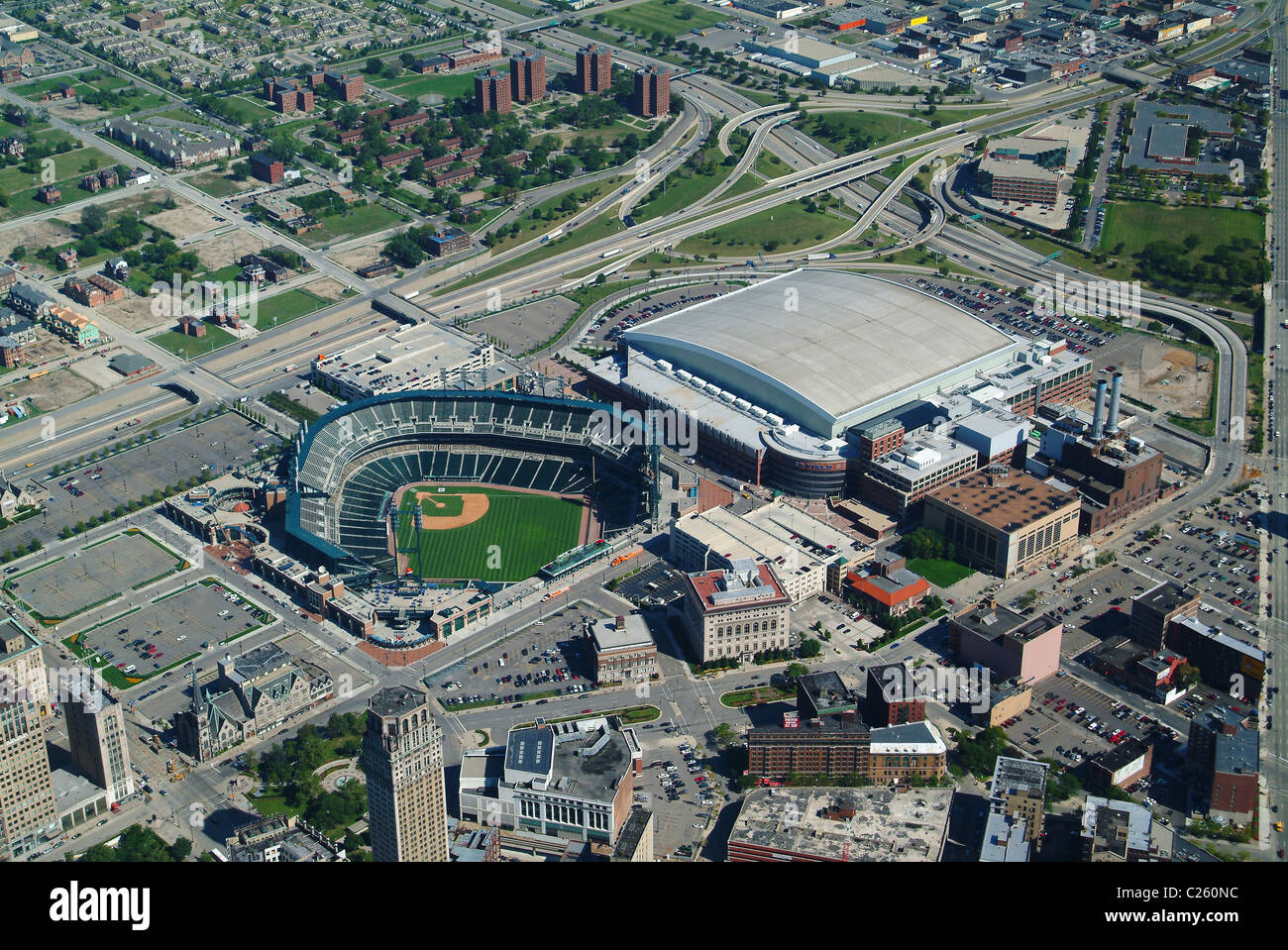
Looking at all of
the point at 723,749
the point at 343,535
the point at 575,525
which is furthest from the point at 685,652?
the point at 343,535

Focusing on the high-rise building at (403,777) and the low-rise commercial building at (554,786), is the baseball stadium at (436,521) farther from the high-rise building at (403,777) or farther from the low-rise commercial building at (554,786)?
the high-rise building at (403,777)

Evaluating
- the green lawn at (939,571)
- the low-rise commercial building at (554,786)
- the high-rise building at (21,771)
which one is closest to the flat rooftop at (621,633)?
the low-rise commercial building at (554,786)

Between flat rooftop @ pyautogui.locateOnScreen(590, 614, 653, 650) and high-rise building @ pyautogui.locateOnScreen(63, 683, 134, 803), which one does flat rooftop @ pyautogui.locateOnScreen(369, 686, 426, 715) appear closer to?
high-rise building @ pyautogui.locateOnScreen(63, 683, 134, 803)

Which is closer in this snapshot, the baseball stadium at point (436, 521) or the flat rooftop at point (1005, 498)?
the flat rooftop at point (1005, 498)

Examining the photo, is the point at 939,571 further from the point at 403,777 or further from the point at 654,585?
the point at 403,777

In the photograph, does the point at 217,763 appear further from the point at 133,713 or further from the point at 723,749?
the point at 723,749

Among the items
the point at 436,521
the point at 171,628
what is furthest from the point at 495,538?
the point at 171,628

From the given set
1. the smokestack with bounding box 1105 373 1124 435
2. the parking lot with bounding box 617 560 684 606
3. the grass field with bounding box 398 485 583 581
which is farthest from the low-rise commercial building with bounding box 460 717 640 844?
the smokestack with bounding box 1105 373 1124 435
